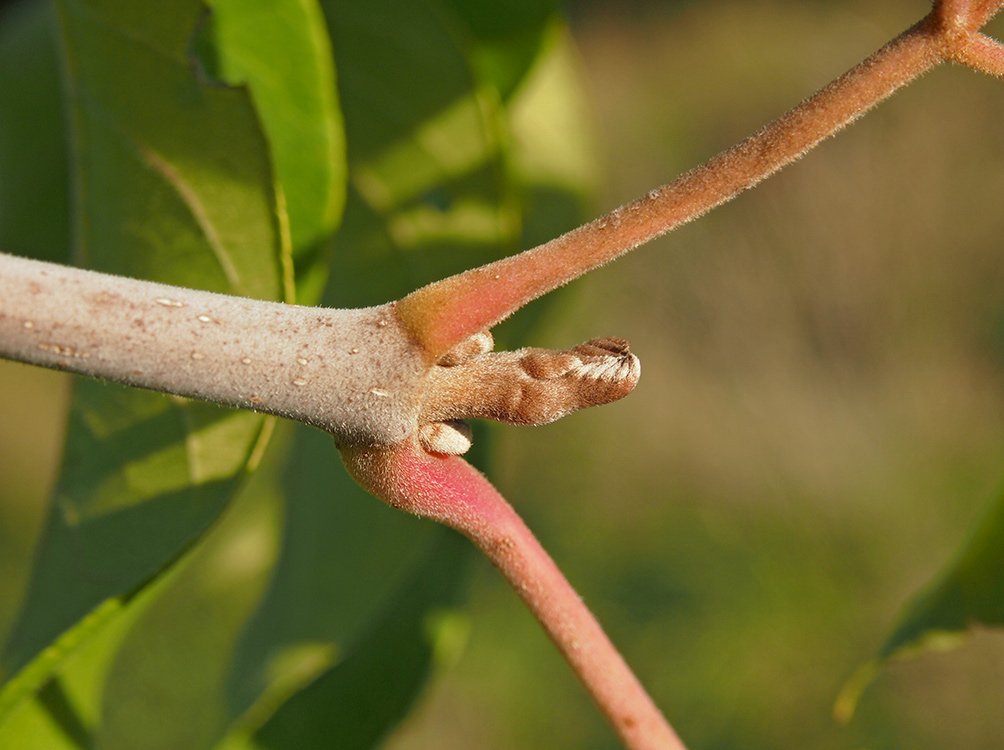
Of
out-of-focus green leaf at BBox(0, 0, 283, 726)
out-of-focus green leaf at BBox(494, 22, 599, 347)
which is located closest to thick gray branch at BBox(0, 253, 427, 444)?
out-of-focus green leaf at BBox(0, 0, 283, 726)

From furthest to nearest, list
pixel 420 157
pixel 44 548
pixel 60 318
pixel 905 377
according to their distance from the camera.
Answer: pixel 905 377, pixel 420 157, pixel 44 548, pixel 60 318

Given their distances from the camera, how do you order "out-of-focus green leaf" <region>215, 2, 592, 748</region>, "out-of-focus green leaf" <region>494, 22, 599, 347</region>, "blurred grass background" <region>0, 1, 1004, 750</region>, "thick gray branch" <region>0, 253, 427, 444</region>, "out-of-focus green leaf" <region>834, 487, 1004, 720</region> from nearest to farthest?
"thick gray branch" <region>0, 253, 427, 444</region> → "out-of-focus green leaf" <region>834, 487, 1004, 720</region> → "out-of-focus green leaf" <region>215, 2, 592, 748</region> → "out-of-focus green leaf" <region>494, 22, 599, 347</region> → "blurred grass background" <region>0, 1, 1004, 750</region>

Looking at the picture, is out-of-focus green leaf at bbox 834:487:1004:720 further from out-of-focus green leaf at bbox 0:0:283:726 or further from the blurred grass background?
the blurred grass background

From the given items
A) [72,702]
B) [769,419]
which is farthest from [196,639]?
[769,419]

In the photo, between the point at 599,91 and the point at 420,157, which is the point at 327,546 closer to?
the point at 420,157

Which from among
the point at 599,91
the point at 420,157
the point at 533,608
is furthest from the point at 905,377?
the point at 533,608

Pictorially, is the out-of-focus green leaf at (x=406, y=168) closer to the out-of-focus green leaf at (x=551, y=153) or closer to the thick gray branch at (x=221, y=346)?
the out-of-focus green leaf at (x=551, y=153)
